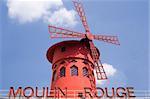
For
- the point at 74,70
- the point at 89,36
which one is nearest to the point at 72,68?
the point at 74,70

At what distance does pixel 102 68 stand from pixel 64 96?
409 cm

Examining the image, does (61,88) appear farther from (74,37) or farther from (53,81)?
(74,37)

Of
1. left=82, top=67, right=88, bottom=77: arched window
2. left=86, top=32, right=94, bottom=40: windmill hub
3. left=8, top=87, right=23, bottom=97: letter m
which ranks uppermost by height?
left=86, top=32, right=94, bottom=40: windmill hub

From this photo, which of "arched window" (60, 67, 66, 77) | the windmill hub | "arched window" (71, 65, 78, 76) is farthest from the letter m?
the windmill hub

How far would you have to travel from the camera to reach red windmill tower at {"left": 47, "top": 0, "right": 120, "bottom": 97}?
848 inches

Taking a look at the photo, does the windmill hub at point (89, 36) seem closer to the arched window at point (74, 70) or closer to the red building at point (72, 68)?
the red building at point (72, 68)

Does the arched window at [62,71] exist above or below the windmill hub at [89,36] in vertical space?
below

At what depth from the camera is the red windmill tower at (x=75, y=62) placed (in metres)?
21.5

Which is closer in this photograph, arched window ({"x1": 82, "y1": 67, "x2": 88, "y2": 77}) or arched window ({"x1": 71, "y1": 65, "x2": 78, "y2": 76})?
arched window ({"x1": 71, "y1": 65, "x2": 78, "y2": 76})

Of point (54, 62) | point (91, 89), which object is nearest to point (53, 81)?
point (54, 62)

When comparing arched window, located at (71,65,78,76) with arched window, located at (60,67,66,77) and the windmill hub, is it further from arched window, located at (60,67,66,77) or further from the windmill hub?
the windmill hub

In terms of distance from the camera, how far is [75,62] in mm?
22141

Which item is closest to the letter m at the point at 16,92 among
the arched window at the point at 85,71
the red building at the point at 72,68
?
the red building at the point at 72,68

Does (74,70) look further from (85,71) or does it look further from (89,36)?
(89,36)
